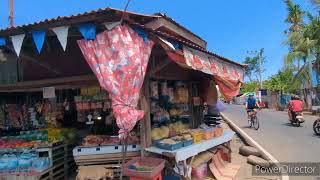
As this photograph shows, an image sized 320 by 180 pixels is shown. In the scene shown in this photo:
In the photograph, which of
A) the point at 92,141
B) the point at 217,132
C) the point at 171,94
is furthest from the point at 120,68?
the point at 217,132

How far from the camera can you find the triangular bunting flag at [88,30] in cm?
520

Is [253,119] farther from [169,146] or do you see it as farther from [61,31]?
[61,31]

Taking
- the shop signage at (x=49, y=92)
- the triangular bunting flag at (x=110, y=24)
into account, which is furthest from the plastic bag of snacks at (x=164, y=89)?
the triangular bunting flag at (x=110, y=24)

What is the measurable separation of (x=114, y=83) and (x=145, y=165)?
1809mm

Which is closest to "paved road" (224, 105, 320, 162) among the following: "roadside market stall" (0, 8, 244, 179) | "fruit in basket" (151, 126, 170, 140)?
"roadside market stall" (0, 8, 244, 179)

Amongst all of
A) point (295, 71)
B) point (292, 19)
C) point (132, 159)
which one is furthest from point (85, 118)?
point (292, 19)

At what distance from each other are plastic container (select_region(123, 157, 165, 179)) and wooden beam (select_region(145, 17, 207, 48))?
7.48 ft

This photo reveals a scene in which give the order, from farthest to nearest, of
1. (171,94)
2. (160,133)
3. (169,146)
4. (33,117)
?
(33,117)
(171,94)
(160,133)
(169,146)

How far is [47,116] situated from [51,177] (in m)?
1.88

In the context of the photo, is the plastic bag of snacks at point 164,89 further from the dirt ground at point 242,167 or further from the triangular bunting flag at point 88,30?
the triangular bunting flag at point 88,30

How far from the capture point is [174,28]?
6.77 meters

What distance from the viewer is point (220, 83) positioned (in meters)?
11.0
